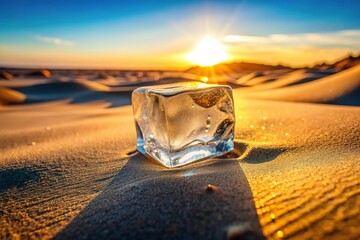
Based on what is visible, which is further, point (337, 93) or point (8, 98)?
point (8, 98)

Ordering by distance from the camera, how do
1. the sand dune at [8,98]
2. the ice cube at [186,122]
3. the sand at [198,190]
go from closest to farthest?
1. the sand at [198,190]
2. the ice cube at [186,122]
3. the sand dune at [8,98]

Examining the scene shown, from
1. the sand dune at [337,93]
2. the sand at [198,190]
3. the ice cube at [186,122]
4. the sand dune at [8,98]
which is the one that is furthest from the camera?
the sand dune at [8,98]

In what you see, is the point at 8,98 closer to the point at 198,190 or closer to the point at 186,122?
the point at 186,122

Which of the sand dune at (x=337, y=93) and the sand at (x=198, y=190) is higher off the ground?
the sand dune at (x=337, y=93)

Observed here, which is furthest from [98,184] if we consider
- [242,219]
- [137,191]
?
[242,219]

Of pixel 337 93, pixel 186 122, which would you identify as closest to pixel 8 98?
pixel 186 122

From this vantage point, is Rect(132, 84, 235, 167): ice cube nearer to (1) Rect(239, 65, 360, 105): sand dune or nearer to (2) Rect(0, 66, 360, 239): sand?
(2) Rect(0, 66, 360, 239): sand

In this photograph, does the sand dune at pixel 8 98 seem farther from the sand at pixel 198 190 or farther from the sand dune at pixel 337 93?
the sand dune at pixel 337 93

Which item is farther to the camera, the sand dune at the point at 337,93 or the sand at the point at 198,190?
the sand dune at the point at 337,93

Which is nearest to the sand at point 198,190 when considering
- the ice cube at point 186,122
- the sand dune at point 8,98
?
the ice cube at point 186,122

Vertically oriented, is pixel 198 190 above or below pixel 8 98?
below
